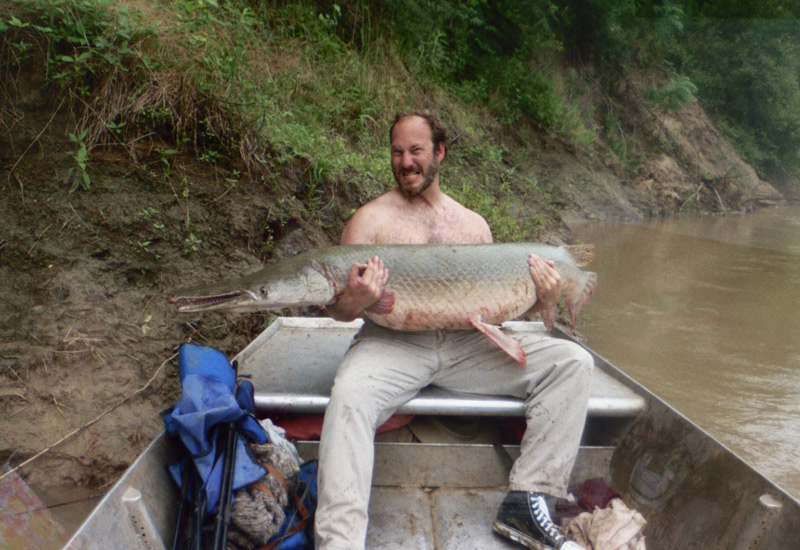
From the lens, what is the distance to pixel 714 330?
541cm

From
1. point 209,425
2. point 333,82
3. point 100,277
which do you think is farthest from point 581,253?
point 333,82

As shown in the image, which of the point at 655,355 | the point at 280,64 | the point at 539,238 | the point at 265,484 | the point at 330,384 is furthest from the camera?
the point at 539,238

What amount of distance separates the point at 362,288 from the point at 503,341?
698 millimetres

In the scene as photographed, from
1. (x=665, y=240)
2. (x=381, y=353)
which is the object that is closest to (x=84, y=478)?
(x=381, y=353)

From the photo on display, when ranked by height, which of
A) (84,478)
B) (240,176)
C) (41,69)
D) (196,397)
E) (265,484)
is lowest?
(84,478)

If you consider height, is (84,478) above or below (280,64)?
below

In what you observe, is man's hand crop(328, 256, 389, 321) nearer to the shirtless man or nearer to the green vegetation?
the shirtless man

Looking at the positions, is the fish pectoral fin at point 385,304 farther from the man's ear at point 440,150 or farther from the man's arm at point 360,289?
the man's ear at point 440,150

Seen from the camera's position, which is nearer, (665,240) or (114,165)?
(114,165)

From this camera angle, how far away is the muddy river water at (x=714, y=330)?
11.7 ft

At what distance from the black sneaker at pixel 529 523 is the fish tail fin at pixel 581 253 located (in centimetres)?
131

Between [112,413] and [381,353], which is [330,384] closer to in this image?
[381,353]

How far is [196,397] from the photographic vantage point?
1.86m

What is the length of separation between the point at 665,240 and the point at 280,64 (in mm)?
8246
